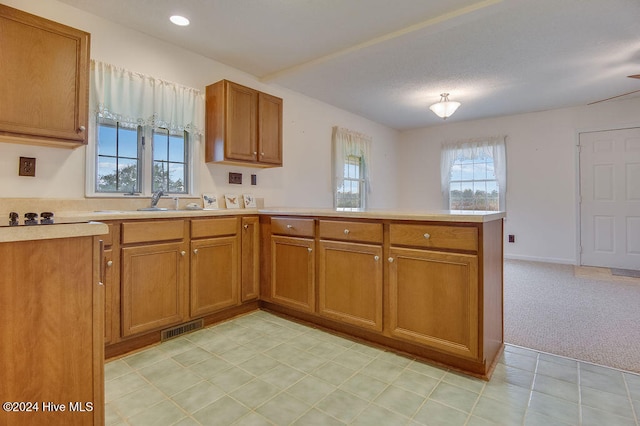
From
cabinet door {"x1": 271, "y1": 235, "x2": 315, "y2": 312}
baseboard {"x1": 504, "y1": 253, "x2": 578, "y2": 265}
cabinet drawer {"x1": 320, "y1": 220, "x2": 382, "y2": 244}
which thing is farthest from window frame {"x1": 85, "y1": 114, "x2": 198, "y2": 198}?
baseboard {"x1": 504, "y1": 253, "x2": 578, "y2": 265}

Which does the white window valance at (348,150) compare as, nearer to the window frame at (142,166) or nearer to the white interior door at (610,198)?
the window frame at (142,166)

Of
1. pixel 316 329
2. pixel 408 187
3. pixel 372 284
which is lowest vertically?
pixel 316 329

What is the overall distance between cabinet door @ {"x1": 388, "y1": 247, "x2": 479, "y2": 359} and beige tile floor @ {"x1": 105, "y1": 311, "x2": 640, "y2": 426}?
0.63 feet

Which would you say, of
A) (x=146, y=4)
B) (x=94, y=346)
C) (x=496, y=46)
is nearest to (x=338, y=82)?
(x=496, y=46)

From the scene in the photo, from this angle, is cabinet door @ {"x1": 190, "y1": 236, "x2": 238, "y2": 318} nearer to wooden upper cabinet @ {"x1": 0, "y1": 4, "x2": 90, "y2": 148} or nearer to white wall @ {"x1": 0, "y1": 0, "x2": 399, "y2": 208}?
white wall @ {"x1": 0, "y1": 0, "x2": 399, "y2": 208}

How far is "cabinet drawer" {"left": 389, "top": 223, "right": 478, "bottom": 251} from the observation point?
1.92 m

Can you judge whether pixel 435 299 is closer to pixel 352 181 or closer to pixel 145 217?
pixel 145 217

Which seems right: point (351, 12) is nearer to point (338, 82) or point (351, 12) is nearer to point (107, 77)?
point (338, 82)

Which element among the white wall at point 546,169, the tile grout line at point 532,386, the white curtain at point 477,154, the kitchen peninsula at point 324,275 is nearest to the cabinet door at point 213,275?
the kitchen peninsula at point 324,275

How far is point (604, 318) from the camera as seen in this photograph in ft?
9.41

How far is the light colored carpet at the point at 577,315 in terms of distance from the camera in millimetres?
2279

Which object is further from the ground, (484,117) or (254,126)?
(484,117)

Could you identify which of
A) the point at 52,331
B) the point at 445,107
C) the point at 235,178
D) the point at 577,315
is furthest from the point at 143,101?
the point at 577,315

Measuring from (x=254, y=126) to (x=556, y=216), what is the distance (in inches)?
195
